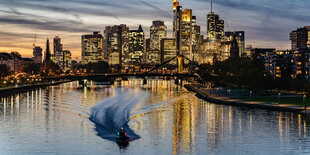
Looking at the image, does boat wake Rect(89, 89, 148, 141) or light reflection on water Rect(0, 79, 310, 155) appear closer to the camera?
light reflection on water Rect(0, 79, 310, 155)

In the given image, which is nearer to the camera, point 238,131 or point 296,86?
point 238,131

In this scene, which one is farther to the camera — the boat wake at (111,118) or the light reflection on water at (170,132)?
the boat wake at (111,118)

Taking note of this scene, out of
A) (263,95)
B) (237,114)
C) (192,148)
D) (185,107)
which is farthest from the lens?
(263,95)

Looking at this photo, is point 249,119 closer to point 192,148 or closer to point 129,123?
point 129,123

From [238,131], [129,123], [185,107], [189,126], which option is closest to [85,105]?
[185,107]

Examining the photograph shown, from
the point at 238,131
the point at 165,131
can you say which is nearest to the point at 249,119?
the point at 238,131

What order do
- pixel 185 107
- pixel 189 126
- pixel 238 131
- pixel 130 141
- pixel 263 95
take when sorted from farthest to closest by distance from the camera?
pixel 263 95 → pixel 185 107 → pixel 189 126 → pixel 238 131 → pixel 130 141

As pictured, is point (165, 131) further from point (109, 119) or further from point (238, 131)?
point (109, 119)

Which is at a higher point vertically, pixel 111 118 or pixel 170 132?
pixel 111 118
